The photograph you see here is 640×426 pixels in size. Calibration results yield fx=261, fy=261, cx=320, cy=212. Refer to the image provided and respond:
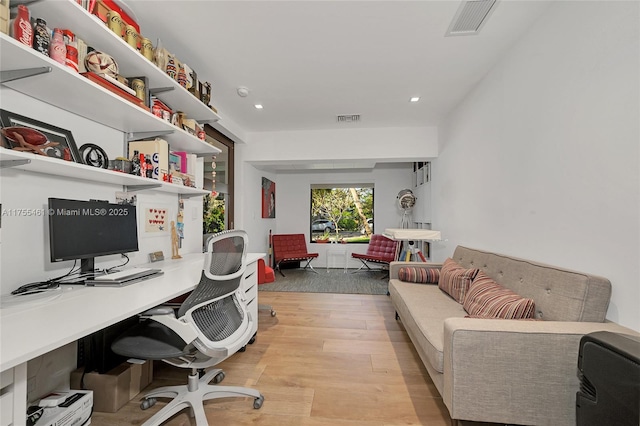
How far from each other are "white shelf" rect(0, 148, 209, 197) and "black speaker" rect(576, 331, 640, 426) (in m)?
2.32

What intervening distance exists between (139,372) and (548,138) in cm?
311

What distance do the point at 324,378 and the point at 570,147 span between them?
2.18m

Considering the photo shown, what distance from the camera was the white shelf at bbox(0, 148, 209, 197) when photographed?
1.11m

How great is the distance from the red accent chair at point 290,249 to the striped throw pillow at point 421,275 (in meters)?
2.89

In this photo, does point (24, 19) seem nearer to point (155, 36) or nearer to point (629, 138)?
point (155, 36)

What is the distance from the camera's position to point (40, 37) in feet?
3.82

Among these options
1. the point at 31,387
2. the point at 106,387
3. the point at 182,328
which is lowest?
the point at 106,387

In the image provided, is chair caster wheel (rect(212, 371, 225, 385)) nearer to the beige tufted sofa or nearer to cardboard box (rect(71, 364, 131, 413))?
cardboard box (rect(71, 364, 131, 413))

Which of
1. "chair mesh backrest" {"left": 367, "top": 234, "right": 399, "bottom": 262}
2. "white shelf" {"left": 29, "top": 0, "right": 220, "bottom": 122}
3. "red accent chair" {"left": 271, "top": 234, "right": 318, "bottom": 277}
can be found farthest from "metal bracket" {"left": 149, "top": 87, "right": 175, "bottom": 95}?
"chair mesh backrest" {"left": 367, "top": 234, "right": 399, "bottom": 262}

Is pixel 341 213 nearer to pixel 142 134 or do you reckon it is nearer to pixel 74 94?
pixel 142 134

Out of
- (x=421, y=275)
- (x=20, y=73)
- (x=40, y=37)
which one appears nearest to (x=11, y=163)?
(x=20, y=73)

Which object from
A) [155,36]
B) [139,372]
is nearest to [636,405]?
[139,372]

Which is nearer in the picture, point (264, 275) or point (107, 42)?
point (107, 42)

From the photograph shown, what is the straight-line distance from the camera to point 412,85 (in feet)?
9.05
